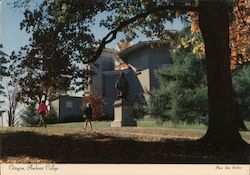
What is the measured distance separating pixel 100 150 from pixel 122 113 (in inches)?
25.3

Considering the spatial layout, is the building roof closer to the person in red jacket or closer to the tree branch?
the tree branch

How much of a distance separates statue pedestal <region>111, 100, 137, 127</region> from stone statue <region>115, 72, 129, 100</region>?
4.2 inches

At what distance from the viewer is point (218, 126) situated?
769cm

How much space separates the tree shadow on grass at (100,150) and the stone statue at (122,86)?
58 cm

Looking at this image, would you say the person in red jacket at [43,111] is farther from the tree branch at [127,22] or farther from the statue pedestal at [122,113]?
the statue pedestal at [122,113]

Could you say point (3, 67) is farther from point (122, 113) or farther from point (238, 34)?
point (238, 34)

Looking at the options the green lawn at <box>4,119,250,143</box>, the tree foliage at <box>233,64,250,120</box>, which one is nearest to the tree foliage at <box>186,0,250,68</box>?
the tree foliage at <box>233,64,250,120</box>

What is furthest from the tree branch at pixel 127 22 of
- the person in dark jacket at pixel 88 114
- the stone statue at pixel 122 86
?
the person in dark jacket at pixel 88 114

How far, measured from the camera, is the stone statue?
24.2 ft

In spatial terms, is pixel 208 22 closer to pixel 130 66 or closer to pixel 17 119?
pixel 130 66

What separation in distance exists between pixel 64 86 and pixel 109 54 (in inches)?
30.0

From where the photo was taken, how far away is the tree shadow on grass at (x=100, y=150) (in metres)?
6.69
